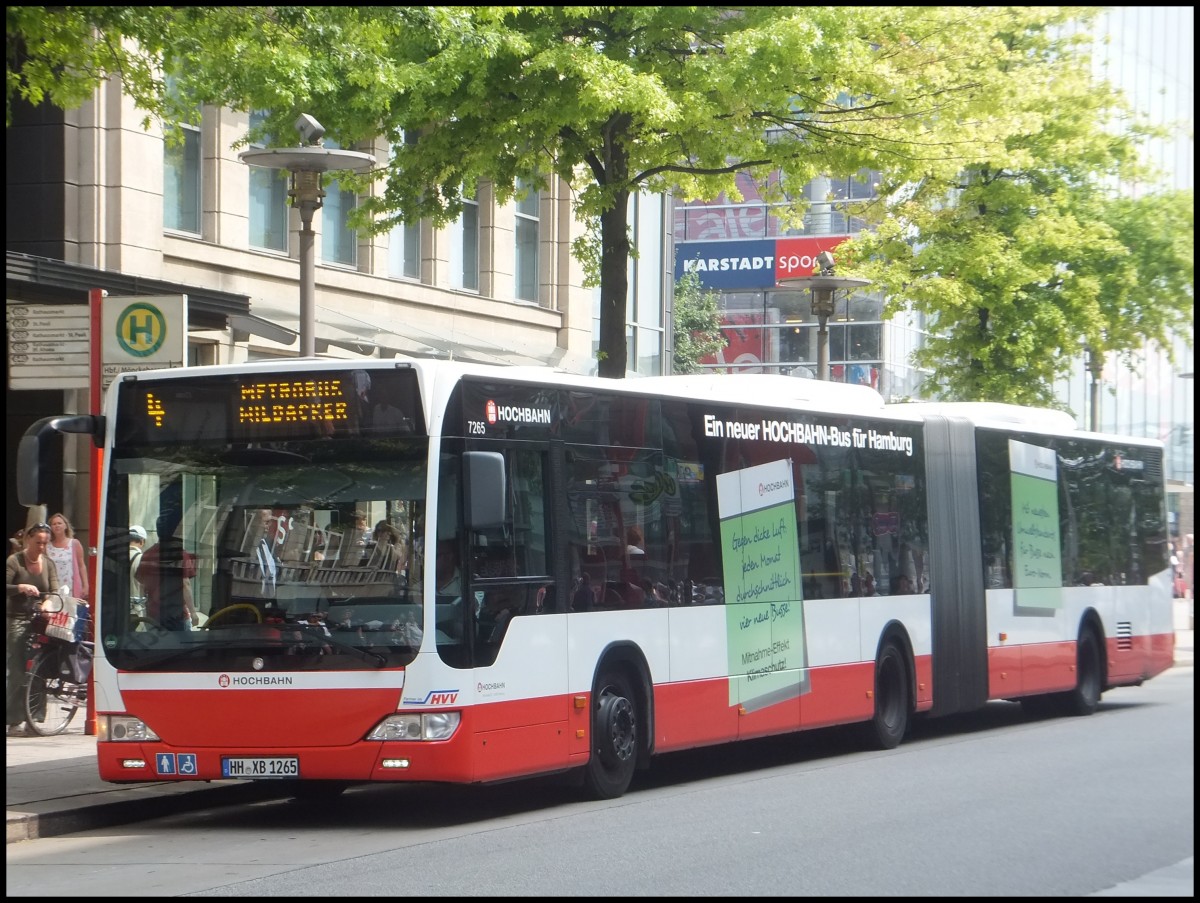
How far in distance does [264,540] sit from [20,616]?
17.9 feet

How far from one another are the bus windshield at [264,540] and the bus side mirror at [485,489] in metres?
0.29

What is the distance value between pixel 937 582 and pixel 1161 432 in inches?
141

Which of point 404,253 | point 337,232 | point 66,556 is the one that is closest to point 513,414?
point 66,556

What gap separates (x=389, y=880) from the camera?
357 inches

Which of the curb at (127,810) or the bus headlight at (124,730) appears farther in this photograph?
the bus headlight at (124,730)

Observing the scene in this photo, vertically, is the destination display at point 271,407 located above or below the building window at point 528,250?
below

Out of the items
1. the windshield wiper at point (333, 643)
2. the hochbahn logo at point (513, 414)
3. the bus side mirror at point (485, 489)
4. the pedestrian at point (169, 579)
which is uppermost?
the hochbahn logo at point (513, 414)

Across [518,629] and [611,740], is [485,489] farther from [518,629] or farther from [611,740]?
[611,740]

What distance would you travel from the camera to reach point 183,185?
2469 centimetres

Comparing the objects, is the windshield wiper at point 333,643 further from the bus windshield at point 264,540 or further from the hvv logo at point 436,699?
the hvv logo at point 436,699

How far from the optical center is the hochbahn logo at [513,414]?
11688 mm

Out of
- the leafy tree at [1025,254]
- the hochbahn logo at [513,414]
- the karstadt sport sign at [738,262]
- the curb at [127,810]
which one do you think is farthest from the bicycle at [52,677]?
the karstadt sport sign at [738,262]

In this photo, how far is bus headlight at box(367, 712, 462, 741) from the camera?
11.1 meters

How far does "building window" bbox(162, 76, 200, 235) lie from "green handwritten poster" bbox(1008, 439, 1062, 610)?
38.0ft
